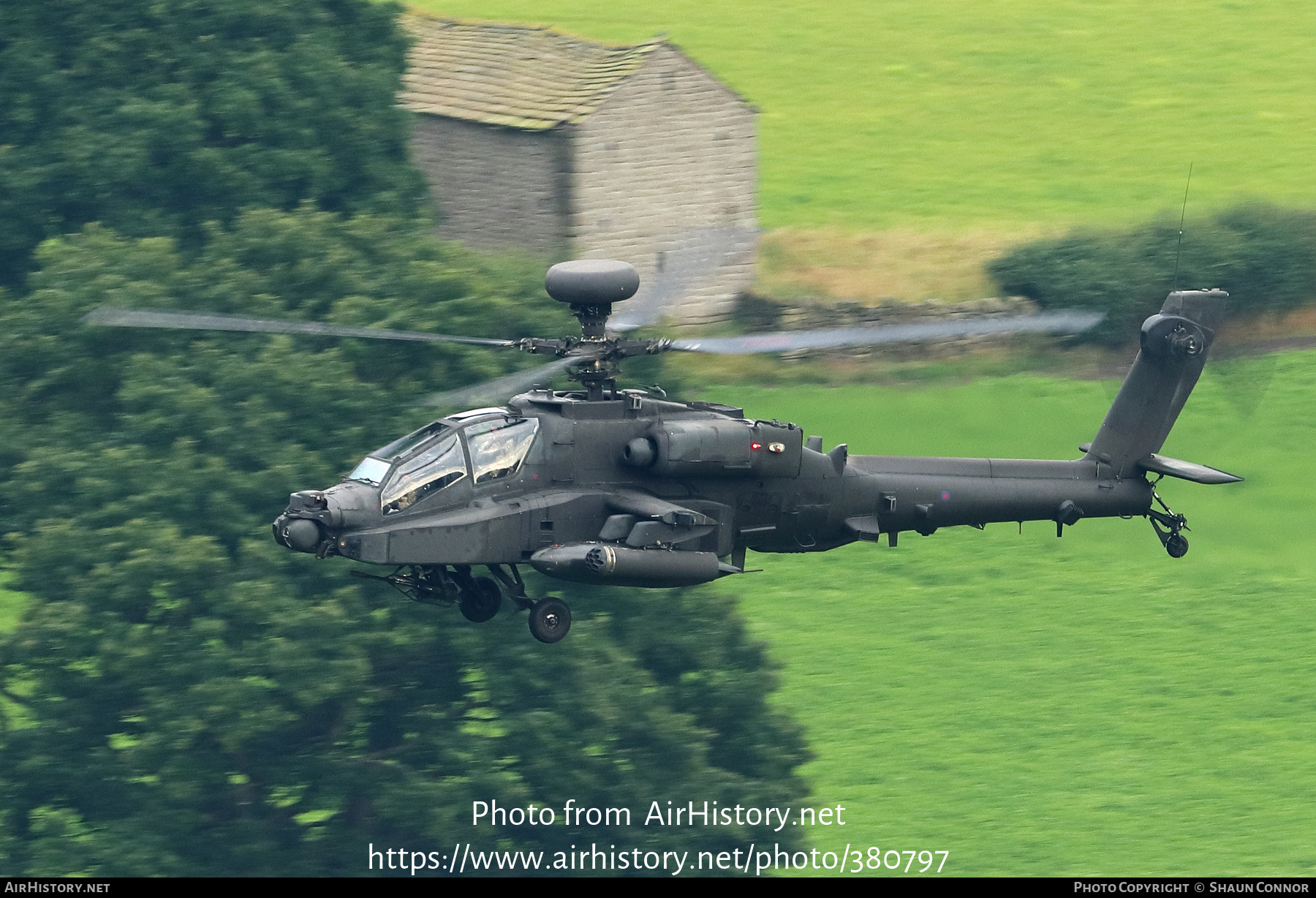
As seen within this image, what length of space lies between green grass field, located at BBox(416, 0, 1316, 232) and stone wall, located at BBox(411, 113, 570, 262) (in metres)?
13.5

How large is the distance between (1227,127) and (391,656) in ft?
134

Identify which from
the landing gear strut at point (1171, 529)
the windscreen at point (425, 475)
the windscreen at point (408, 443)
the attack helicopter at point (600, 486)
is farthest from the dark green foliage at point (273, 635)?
the landing gear strut at point (1171, 529)

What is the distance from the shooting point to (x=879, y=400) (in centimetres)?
5312

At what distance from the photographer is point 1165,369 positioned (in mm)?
31938

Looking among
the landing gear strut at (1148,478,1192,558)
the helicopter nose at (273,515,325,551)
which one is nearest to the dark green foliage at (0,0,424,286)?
the landing gear strut at (1148,478,1192,558)

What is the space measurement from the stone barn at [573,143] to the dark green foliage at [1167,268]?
945cm

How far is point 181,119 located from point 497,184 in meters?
8.85

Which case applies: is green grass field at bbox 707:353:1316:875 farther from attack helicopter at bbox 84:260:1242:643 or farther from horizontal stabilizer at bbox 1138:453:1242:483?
attack helicopter at bbox 84:260:1242:643

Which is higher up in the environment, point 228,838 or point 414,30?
point 414,30

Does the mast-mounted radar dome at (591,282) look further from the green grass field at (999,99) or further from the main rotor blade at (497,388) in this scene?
the green grass field at (999,99)

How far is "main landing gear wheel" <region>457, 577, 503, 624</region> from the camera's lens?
2762cm

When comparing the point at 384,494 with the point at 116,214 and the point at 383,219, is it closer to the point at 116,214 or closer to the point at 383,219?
the point at 383,219

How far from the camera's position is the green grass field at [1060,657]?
46969 millimetres
